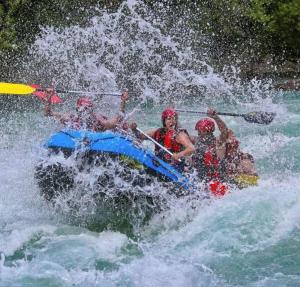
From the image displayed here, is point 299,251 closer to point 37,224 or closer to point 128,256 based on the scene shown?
point 128,256

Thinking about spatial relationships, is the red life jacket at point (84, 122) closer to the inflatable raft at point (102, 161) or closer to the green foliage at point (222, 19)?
the inflatable raft at point (102, 161)

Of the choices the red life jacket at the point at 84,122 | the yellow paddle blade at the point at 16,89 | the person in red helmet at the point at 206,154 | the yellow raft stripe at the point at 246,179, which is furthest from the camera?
the yellow paddle blade at the point at 16,89

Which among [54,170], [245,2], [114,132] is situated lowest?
[54,170]

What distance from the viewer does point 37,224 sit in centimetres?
638

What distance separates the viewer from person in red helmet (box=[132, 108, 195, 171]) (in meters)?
A: 6.51

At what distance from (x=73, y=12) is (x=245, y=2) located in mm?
4754

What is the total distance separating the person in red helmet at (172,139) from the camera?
6512 millimetres

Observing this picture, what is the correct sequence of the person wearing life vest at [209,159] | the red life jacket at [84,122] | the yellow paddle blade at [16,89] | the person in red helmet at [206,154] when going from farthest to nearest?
the yellow paddle blade at [16,89], the red life jacket at [84,122], the person in red helmet at [206,154], the person wearing life vest at [209,159]

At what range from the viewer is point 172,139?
6.64m

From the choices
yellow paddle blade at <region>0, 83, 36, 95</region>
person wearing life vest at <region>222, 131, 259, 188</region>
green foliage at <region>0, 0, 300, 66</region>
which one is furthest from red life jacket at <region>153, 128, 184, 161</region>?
green foliage at <region>0, 0, 300, 66</region>

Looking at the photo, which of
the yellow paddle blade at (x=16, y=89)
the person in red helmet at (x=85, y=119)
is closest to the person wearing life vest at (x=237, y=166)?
the person in red helmet at (x=85, y=119)

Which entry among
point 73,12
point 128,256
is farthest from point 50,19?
point 128,256

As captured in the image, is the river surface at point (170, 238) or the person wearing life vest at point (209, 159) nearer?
the river surface at point (170, 238)

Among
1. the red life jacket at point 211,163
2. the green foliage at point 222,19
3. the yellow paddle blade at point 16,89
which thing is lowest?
the red life jacket at point 211,163
